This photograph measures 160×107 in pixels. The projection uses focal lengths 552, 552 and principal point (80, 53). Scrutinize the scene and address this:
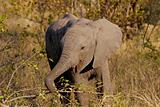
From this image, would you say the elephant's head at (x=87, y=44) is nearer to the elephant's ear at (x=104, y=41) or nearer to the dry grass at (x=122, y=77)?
the elephant's ear at (x=104, y=41)

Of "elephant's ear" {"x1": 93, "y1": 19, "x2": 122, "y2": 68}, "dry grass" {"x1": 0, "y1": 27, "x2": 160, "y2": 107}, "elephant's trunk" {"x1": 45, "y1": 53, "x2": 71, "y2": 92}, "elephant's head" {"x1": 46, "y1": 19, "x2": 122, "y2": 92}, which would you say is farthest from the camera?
"elephant's ear" {"x1": 93, "y1": 19, "x2": 122, "y2": 68}

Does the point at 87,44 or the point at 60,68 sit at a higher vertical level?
the point at 87,44

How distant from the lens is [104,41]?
6980 millimetres

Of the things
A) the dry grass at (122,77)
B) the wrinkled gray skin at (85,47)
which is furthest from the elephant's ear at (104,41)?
the dry grass at (122,77)

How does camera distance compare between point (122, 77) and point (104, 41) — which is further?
point (122, 77)

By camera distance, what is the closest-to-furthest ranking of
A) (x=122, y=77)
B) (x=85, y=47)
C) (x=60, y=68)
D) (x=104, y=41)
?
(x=60, y=68) → (x=85, y=47) → (x=104, y=41) → (x=122, y=77)

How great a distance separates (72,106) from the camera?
5246mm

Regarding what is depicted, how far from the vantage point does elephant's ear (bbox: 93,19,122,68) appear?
22.5 ft

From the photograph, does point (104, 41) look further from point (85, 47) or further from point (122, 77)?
point (122, 77)

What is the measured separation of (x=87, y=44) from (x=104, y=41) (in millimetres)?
356

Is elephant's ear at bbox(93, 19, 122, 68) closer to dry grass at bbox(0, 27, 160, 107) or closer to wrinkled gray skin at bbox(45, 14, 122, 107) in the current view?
wrinkled gray skin at bbox(45, 14, 122, 107)

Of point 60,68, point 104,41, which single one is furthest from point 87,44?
point 60,68

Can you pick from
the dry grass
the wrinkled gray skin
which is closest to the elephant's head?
the wrinkled gray skin

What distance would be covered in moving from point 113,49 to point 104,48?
18 cm
